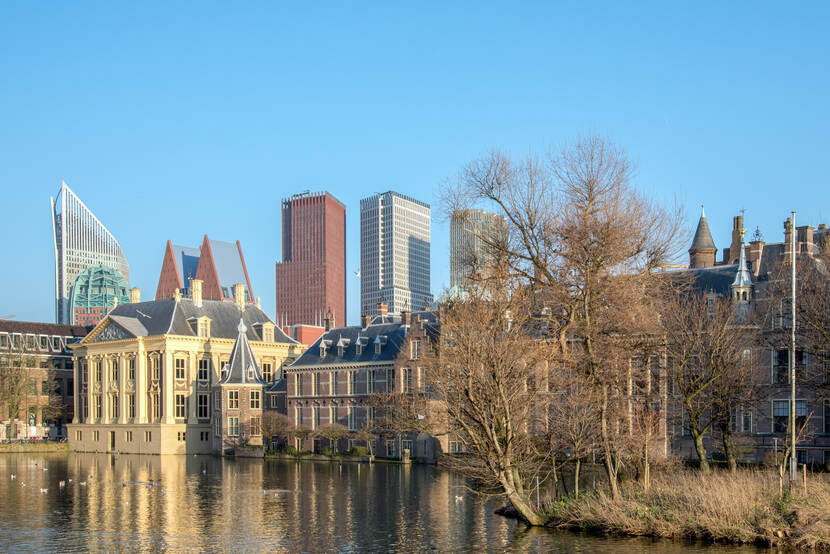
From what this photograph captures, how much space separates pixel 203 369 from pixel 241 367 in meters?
10.6

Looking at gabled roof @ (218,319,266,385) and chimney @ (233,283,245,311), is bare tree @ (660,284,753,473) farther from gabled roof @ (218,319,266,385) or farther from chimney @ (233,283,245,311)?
chimney @ (233,283,245,311)

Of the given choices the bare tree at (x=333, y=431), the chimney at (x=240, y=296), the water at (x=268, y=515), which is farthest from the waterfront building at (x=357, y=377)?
the chimney at (x=240, y=296)

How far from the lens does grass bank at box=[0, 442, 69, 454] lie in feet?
317

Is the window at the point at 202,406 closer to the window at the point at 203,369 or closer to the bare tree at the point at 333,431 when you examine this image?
the window at the point at 203,369

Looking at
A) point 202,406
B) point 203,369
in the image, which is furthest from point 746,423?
point 203,369

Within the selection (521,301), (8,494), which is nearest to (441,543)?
(521,301)

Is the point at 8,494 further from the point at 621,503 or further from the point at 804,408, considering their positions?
the point at 804,408

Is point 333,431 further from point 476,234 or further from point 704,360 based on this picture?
point 476,234

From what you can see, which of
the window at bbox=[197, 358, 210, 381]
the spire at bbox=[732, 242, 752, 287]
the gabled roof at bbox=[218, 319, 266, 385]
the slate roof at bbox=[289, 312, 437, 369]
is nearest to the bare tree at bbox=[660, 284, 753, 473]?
the spire at bbox=[732, 242, 752, 287]

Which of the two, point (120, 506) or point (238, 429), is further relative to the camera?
point (238, 429)

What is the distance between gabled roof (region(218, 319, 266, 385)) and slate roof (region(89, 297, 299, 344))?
9.16 metres

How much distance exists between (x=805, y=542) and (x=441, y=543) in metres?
12.0

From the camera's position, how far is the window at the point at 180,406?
96.2 m

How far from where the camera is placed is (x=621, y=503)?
34281 mm
